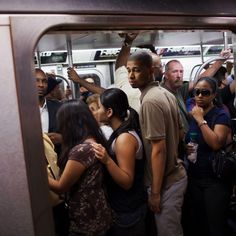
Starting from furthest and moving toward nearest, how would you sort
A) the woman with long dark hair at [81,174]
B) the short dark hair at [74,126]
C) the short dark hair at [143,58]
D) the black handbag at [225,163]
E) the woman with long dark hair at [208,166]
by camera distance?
the woman with long dark hair at [208,166] → the black handbag at [225,163] → the short dark hair at [143,58] → the short dark hair at [74,126] → the woman with long dark hair at [81,174]

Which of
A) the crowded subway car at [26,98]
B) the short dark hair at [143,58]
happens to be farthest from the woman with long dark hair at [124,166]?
the crowded subway car at [26,98]

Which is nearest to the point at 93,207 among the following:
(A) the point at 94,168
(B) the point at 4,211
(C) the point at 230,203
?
(A) the point at 94,168

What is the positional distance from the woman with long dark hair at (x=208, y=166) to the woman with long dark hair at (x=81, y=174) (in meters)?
0.94

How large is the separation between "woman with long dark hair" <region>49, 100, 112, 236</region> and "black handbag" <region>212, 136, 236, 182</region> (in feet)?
3.04

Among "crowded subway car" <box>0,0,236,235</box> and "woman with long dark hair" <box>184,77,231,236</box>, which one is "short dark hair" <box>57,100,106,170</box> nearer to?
"crowded subway car" <box>0,0,236,235</box>

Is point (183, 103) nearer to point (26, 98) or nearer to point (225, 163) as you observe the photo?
point (225, 163)

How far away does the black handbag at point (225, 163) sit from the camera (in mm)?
2373

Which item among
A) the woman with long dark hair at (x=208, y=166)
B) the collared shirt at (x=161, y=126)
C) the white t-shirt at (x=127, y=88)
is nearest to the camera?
the collared shirt at (x=161, y=126)

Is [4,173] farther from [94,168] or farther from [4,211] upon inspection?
[94,168]

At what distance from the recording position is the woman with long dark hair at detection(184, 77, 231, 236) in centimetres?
254

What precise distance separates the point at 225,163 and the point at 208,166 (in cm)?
23

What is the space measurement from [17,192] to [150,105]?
4.11 ft

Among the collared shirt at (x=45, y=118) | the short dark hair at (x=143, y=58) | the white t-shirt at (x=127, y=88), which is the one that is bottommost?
the collared shirt at (x=45, y=118)

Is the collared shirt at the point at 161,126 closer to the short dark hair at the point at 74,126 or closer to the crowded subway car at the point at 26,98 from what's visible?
the short dark hair at the point at 74,126
